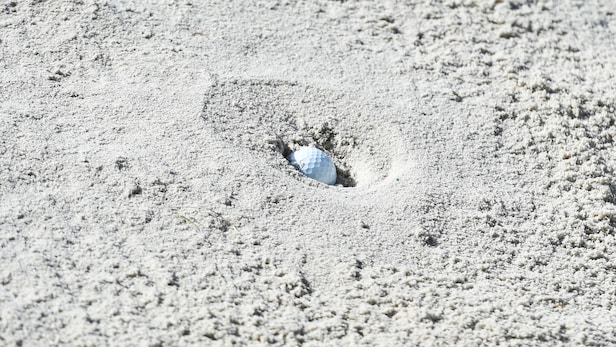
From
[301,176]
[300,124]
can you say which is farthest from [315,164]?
[300,124]

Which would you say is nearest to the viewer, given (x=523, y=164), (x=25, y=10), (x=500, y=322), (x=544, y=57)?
(x=500, y=322)

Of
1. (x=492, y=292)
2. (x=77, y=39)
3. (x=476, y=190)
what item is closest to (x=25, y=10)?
(x=77, y=39)

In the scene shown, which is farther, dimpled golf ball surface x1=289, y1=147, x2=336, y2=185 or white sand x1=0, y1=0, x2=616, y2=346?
dimpled golf ball surface x1=289, y1=147, x2=336, y2=185

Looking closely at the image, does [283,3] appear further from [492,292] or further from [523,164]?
[492,292]
